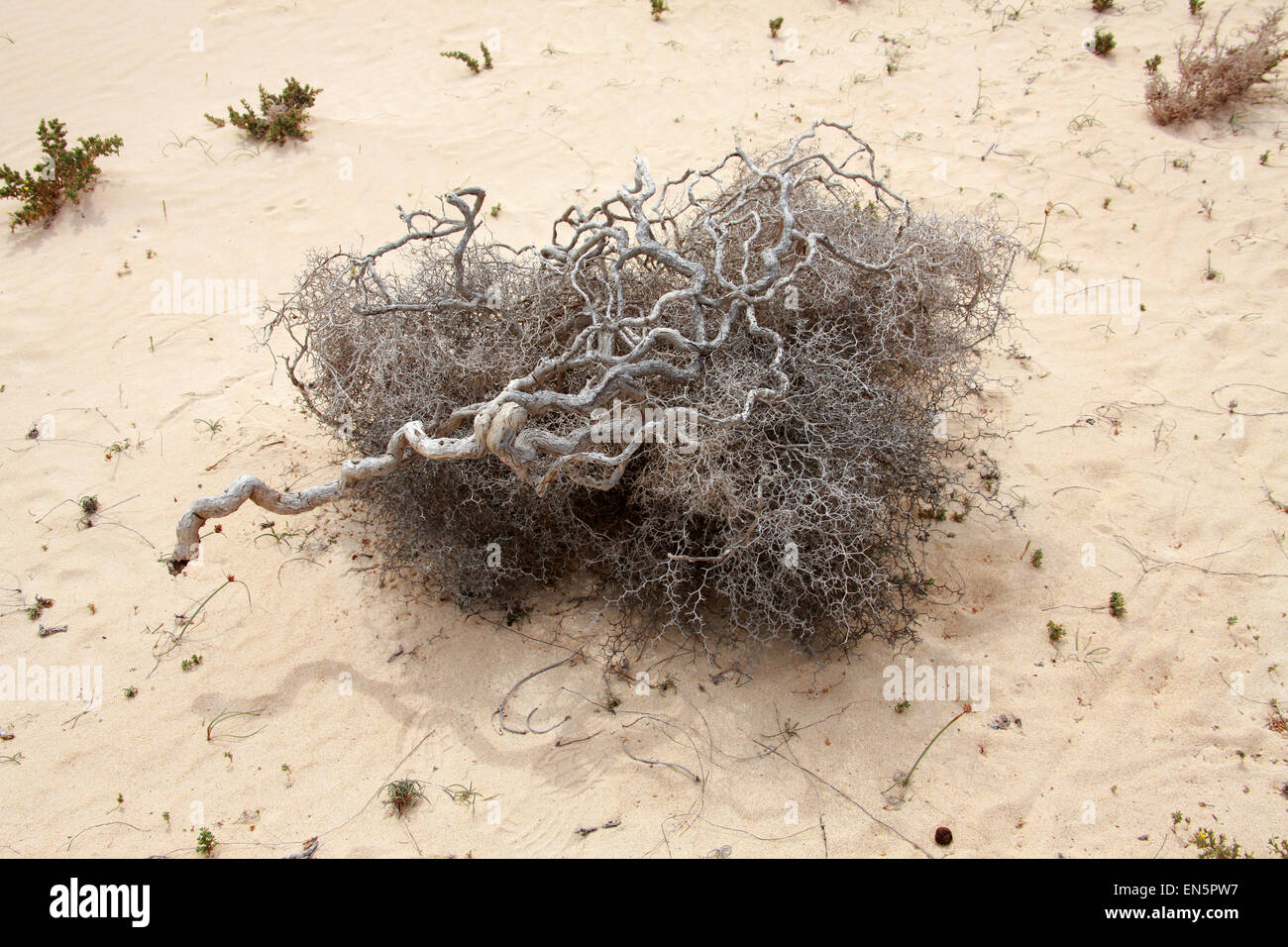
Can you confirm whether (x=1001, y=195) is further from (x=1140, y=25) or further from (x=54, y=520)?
(x=54, y=520)

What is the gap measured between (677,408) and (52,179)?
6140mm

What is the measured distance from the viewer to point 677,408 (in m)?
3.21

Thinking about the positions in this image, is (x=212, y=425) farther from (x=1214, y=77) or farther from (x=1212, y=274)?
(x=1214, y=77)

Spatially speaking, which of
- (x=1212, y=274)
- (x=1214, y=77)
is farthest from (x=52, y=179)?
(x=1214, y=77)

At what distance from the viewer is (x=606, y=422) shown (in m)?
3.30

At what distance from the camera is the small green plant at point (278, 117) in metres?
7.20

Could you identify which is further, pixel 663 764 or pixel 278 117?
pixel 278 117

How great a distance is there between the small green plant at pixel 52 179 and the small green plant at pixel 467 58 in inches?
123

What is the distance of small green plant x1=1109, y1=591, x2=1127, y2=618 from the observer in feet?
12.4

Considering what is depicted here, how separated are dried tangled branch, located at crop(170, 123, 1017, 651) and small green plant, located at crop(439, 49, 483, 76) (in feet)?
15.4

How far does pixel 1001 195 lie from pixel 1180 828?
4.76 meters

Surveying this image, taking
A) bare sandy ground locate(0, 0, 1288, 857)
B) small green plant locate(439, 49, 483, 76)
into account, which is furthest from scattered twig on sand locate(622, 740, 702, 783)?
small green plant locate(439, 49, 483, 76)

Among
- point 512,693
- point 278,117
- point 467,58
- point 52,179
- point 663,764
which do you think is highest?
point 467,58

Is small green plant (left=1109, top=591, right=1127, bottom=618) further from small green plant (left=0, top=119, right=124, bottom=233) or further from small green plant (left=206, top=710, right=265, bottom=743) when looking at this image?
small green plant (left=0, top=119, right=124, bottom=233)
